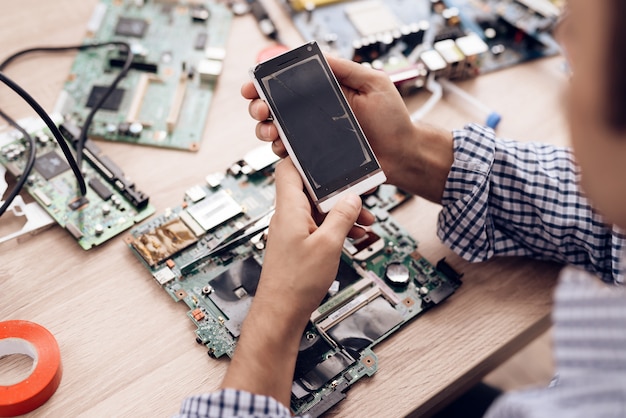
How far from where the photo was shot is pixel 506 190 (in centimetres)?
123

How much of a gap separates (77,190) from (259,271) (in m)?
0.44

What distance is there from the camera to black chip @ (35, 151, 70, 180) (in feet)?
4.14

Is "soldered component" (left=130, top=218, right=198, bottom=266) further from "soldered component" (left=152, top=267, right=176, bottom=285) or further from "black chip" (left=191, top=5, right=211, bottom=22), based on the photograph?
"black chip" (left=191, top=5, right=211, bottom=22)

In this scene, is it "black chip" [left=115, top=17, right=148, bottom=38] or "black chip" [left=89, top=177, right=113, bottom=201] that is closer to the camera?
"black chip" [left=89, top=177, right=113, bottom=201]

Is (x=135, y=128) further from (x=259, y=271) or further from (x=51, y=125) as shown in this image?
(x=259, y=271)

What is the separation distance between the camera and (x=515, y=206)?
1.23 metres

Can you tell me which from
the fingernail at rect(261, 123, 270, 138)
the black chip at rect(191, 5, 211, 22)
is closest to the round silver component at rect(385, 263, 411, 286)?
the fingernail at rect(261, 123, 270, 138)

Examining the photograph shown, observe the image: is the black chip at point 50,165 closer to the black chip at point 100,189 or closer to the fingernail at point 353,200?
the black chip at point 100,189

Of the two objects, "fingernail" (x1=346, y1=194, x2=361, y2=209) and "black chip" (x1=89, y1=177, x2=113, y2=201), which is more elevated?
"black chip" (x1=89, y1=177, x2=113, y2=201)

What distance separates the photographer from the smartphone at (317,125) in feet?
3.61

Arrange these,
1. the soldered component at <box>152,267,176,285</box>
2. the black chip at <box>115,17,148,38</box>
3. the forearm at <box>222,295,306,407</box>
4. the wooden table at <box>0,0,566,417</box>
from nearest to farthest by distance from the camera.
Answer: the forearm at <box>222,295,306,407</box>, the wooden table at <box>0,0,566,417</box>, the soldered component at <box>152,267,176,285</box>, the black chip at <box>115,17,148,38</box>

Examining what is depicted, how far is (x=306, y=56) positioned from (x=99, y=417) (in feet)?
2.44

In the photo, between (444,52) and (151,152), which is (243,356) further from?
(444,52)

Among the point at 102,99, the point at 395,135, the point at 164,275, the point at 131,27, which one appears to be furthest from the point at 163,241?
the point at 131,27
